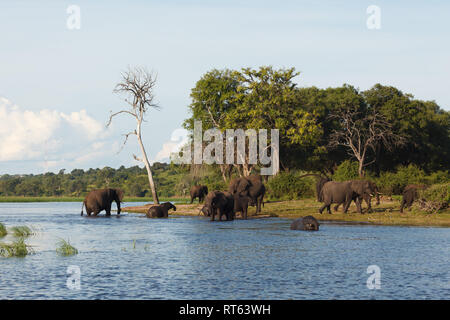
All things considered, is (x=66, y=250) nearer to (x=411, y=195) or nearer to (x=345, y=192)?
(x=345, y=192)

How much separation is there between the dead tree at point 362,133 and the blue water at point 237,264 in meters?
28.7

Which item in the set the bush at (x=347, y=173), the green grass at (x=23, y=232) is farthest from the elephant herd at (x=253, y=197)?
the green grass at (x=23, y=232)

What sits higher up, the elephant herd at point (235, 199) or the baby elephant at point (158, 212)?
the elephant herd at point (235, 199)

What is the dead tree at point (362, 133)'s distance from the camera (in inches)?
2459

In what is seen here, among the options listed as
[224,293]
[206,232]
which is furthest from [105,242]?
[224,293]

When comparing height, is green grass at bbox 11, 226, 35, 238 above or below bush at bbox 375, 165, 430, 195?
below

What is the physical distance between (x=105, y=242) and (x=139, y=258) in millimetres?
6191

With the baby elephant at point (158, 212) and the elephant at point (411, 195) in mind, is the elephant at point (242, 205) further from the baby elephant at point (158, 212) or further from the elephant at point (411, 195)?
the elephant at point (411, 195)

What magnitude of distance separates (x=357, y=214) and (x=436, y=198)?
197 inches

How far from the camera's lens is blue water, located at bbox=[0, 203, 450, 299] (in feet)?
55.5

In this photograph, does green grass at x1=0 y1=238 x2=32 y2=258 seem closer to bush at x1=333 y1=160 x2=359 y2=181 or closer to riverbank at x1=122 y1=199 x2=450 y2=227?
riverbank at x1=122 y1=199 x2=450 y2=227

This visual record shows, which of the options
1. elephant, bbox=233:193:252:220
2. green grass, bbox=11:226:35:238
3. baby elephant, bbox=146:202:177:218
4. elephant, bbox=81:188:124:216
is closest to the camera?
green grass, bbox=11:226:35:238

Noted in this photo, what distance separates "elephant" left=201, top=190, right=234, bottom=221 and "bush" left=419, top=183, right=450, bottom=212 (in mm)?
12044

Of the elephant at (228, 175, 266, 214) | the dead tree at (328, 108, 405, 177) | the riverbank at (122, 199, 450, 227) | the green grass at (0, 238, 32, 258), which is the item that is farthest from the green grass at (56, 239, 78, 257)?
the dead tree at (328, 108, 405, 177)
